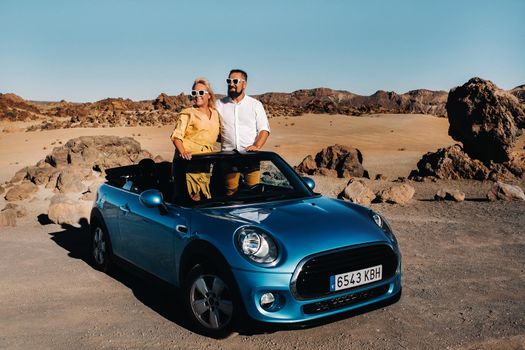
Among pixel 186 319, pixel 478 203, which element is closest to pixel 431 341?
pixel 186 319

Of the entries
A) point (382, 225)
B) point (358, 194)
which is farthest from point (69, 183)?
point (382, 225)

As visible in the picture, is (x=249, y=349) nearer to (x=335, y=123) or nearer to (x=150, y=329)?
(x=150, y=329)

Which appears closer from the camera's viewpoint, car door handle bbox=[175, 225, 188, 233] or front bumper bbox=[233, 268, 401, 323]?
front bumper bbox=[233, 268, 401, 323]

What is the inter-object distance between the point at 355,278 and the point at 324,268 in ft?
0.96

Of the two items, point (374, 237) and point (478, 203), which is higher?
point (374, 237)

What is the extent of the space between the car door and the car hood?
1.40ft

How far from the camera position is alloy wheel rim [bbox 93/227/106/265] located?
269 inches

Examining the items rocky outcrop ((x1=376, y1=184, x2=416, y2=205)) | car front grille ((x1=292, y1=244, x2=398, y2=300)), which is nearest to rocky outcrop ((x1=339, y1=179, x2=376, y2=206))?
rocky outcrop ((x1=376, y1=184, x2=416, y2=205))

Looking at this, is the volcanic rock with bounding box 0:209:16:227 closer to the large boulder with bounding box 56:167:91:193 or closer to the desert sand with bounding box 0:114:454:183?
the large boulder with bounding box 56:167:91:193

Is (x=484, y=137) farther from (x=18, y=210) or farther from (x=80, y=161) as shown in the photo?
(x=80, y=161)

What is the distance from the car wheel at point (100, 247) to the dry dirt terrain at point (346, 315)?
146 millimetres

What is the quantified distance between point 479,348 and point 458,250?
11.0 ft

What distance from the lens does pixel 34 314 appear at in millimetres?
5477

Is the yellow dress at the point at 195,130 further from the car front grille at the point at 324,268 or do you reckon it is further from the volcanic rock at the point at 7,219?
the volcanic rock at the point at 7,219
